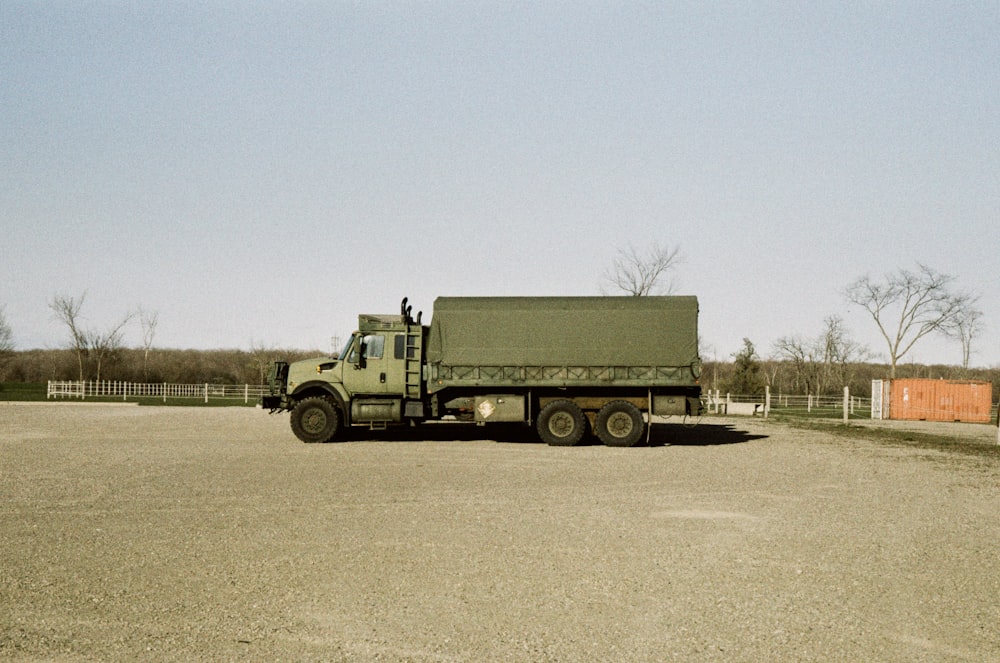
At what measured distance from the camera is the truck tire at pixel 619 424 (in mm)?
20109

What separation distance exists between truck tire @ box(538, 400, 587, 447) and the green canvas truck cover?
113 cm

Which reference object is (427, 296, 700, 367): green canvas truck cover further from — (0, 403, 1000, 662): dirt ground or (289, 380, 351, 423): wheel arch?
Result: (0, 403, 1000, 662): dirt ground

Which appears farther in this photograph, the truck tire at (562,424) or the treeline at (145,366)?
the treeline at (145,366)

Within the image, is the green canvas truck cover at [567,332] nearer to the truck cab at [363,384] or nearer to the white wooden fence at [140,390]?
the truck cab at [363,384]

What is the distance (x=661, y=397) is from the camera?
800 inches

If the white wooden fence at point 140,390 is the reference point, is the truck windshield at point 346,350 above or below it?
above

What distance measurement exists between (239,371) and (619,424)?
6106cm

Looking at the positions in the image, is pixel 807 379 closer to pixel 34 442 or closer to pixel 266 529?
pixel 34 442

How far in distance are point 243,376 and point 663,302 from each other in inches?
2252

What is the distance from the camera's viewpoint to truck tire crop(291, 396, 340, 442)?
20.8 meters

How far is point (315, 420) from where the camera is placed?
20.9m

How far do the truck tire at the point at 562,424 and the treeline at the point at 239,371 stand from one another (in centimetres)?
3513

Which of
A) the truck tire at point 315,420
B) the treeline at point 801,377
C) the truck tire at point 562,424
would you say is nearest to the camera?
the truck tire at point 562,424

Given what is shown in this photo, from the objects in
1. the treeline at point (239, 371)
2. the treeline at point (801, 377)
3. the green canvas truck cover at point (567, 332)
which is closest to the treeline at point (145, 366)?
the treeline at point (239, 371)
